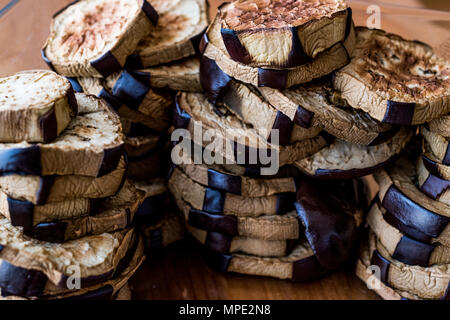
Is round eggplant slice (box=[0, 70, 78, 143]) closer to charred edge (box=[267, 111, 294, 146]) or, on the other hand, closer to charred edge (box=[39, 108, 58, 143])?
charred edge (box=[39, 108, 58, 143])

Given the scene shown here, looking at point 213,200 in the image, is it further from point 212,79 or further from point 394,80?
point 394,80

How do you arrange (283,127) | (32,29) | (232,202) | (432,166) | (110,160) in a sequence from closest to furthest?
1. (110,160)
2. (283,127)
3. (432,166)
4. (232,202)
5. (32,29)

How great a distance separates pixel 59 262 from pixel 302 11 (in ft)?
4.07

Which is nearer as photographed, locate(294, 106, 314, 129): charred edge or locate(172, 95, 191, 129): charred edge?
locate(294, 106, 314, 129): charred edge

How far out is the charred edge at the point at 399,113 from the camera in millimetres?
1771

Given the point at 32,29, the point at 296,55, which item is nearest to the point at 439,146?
the point at 296,55

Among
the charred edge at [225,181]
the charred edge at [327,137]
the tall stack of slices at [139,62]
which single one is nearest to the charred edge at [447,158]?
the charred edge at [327,137]

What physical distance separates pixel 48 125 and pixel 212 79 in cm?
69

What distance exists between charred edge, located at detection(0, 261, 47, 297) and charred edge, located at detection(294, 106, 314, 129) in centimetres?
103

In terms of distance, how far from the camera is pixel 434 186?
199 cm

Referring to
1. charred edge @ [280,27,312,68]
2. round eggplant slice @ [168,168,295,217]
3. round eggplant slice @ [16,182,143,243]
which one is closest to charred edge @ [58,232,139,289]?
round eggplant slice @ [16,182,143,243]

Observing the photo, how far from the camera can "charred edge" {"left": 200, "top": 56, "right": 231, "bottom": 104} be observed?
1.92 meters

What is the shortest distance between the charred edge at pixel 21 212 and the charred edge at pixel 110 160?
0.24m
